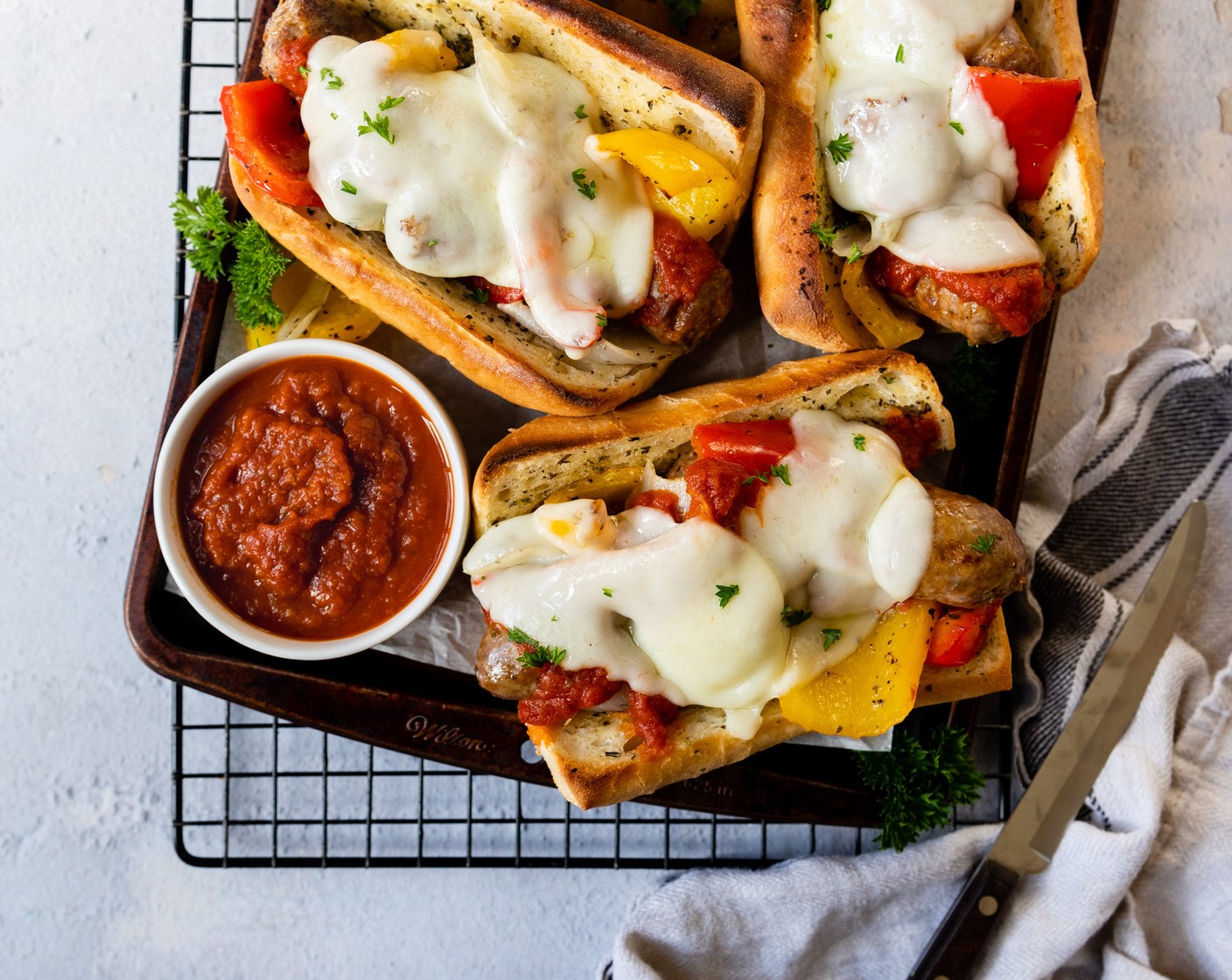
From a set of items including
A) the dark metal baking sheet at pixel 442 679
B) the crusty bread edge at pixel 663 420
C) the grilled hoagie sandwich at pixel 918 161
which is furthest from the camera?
the dark metal baking sheet at pixel 442 679

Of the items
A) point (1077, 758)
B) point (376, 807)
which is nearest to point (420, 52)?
point (376, 807)

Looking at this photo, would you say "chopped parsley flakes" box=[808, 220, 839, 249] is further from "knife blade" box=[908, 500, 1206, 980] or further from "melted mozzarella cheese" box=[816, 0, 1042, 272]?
"knife blade" box=[908, 500, 1206, 980]

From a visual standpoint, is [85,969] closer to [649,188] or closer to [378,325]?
[378,325]

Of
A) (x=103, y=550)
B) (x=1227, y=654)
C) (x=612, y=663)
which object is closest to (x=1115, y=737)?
(x=1227, y=654)

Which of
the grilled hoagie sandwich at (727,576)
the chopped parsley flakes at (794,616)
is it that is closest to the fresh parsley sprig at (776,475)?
the grilled hoagie sandwich at (727,576)

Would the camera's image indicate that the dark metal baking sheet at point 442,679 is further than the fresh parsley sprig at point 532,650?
Yes

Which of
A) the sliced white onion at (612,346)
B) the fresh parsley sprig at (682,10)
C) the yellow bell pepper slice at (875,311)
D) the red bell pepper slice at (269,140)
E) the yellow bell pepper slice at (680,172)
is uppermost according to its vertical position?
the fresh parsley sprig at (682,10)

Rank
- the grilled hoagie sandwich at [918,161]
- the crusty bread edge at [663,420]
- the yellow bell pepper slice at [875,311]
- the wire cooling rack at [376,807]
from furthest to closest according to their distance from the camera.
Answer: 1. the wire cooling rack at [376,807]
2. the yellow bell pepper slice at [875,311]
3. the crusty bread edge at [663,420]
4. the grilled hoagie sandwich at [918,161]

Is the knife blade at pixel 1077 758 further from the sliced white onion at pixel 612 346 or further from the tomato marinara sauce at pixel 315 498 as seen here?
the tomato marinara sauce at pixel 315 498
